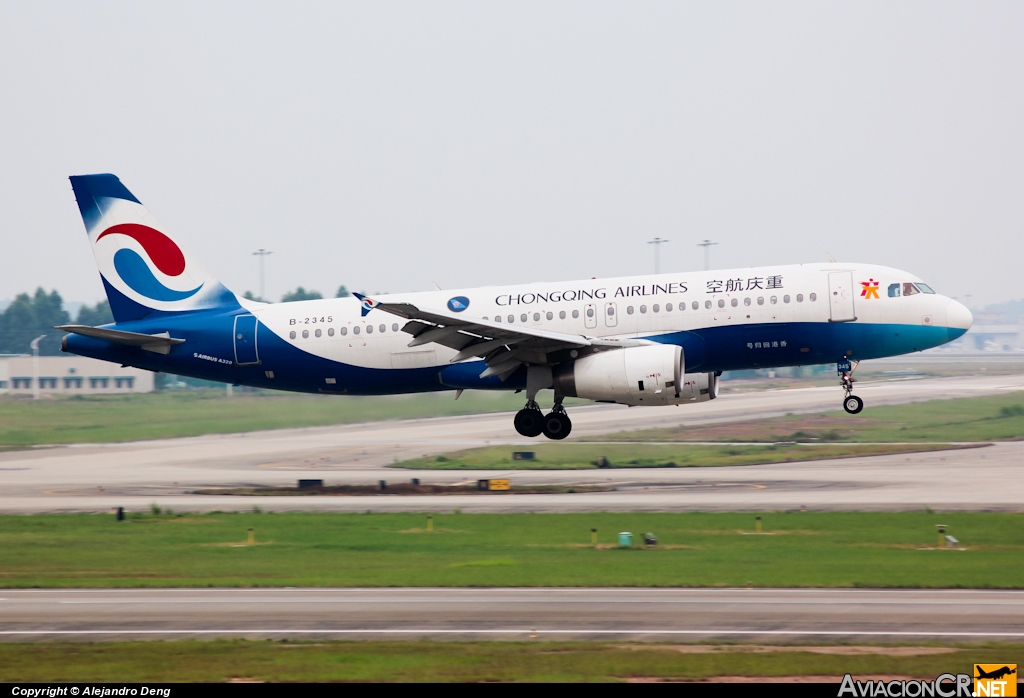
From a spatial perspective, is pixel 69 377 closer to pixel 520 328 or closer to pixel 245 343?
pixel 245 343

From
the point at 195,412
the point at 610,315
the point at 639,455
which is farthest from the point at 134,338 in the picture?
the point at 195,412

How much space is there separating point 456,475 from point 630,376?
2211cm

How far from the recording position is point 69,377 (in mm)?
105125

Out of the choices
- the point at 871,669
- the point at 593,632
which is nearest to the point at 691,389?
the point at 593,632

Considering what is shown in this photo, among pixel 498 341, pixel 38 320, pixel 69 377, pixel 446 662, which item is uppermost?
pixel 38 320

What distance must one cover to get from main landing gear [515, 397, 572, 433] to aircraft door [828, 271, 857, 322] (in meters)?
9.22

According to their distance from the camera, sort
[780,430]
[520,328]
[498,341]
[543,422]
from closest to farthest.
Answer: [498,341] → [520,328] → [543,422] → [780,430]

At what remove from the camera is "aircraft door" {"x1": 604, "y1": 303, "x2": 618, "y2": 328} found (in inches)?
1429

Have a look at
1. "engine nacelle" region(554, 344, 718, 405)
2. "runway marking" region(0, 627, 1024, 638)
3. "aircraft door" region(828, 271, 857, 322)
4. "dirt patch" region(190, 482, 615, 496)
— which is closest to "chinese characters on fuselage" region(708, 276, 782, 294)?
"aircraft door" region(828, 271, 857, 322)

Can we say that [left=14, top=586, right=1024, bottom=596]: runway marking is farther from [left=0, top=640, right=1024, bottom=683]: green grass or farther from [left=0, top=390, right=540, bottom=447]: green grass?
[left=0, top=390, right=540, bottom=447]: green grass

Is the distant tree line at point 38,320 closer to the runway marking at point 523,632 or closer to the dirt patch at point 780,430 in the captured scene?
the dirt patch at point 780,430

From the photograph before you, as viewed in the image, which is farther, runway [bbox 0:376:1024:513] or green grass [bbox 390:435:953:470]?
green grass [bbox 390:435:953:470]

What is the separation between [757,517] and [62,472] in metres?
36.4

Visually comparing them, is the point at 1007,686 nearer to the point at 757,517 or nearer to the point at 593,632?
the point at 593,632
